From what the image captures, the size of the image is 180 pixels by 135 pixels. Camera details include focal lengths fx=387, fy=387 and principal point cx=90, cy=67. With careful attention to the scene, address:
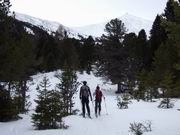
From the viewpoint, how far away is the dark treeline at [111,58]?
19656mm

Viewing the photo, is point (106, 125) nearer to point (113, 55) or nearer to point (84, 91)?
point (84, 91)

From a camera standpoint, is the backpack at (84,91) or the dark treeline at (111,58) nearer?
the dark treeline at (111,58)

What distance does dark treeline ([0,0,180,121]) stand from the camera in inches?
774

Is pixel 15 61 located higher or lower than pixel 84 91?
higher

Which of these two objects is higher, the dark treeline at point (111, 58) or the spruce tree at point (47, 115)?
the dark treeline at point (111, 58)

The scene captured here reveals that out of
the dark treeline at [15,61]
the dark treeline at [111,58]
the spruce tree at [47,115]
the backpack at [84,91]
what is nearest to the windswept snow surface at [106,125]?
the spruce tree at [47,115]

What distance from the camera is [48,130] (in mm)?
16250

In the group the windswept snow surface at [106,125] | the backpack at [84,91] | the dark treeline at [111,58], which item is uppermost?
the dark treeline at [111,58]

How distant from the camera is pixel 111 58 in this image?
169ft

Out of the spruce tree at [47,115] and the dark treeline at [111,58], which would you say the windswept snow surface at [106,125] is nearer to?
the spruce tree at [47,115]

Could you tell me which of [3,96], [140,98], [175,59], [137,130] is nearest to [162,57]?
[175,59]

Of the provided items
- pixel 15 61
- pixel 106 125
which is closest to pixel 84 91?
pixel 106 125

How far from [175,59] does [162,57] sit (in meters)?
1.80

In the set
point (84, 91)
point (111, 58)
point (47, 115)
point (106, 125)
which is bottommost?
point (106, 125)
